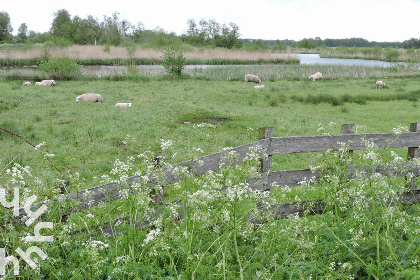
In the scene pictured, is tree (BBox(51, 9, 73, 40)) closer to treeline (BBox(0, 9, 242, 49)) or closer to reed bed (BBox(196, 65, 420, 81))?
treeline (BBox(0, 9, 242, 49))

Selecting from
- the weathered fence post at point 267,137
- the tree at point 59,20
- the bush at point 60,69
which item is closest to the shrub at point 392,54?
the bush at point 60,69

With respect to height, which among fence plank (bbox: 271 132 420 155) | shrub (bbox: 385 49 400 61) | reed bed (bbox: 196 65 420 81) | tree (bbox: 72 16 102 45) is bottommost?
fence plank (bbox: 271 132 420 155)

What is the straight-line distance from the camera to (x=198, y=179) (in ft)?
15.6

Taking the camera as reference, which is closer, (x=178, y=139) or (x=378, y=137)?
(x=378, y=137)

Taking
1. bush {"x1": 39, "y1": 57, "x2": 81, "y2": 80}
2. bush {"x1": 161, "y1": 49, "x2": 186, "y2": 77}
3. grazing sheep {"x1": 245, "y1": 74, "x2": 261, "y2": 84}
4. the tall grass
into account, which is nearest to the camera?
the tall grass

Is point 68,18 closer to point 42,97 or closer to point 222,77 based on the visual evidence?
point 222,77

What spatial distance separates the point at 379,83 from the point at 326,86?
379 centimetres

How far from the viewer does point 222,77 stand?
103 feet

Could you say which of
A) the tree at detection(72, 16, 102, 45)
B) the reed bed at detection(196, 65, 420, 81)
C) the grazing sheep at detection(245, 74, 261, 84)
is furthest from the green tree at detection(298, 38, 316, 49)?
the grazing sheep at detection(245, 74, 261, 84)

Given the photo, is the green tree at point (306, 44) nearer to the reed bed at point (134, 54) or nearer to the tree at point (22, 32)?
the reed bed at point (134, 54)

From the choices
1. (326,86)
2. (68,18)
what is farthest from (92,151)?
(68,18)

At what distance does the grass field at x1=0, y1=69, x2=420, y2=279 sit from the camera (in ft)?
11.2

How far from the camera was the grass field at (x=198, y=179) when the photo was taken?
3412 millimetres

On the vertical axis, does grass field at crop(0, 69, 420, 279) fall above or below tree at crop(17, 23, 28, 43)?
below
